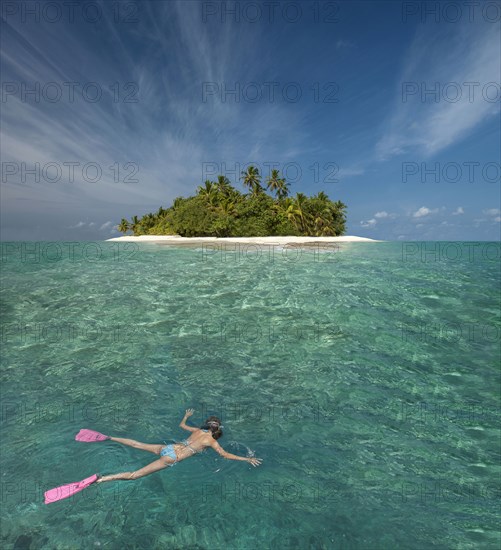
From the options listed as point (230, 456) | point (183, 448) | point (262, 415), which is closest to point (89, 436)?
point (183, 448)

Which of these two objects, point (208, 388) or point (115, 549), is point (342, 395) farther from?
point (115, 549)

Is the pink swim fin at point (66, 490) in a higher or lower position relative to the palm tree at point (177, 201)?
lower

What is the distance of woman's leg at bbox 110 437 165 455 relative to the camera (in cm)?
586

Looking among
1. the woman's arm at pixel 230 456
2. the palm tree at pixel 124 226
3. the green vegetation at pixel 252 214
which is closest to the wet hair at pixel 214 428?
the woman's arm at pixel 230 456

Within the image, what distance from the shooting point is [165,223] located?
2504 inches

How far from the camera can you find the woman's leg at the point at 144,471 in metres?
5.26

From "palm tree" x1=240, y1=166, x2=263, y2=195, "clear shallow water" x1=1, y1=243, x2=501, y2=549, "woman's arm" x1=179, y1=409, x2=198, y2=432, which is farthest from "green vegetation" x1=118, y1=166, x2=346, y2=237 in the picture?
"woman's arm" x1=179, y1=409, x2=198, y2=432

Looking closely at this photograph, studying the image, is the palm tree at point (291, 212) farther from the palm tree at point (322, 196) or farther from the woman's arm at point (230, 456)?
the woman's arm at point (230, 456)

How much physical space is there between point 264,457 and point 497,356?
8.32 meters

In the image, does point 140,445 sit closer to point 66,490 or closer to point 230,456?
point 66,490

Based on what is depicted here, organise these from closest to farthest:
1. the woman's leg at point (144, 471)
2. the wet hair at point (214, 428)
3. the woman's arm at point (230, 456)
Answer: the woman's leg at point (144, 471) → the woman's arm at point (230, 456) → the wet hair at point (214, 428)

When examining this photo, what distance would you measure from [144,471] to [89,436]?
147 centimetres

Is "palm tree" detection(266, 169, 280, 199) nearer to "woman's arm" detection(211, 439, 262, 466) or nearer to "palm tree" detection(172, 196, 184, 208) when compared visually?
"palm tree" detection(172, 196, 184, 208)

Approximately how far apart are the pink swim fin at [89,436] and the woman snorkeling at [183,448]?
0.07 metres
